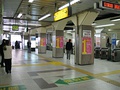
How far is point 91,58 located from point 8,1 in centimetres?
622

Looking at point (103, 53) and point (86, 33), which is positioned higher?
point (86, 33)

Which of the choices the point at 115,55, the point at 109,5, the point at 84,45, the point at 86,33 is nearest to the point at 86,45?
the point at 84,45

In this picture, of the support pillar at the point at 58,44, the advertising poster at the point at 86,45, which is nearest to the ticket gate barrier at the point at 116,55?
the advertising poster at the point at 86,45

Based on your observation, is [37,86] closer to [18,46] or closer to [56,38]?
[56,38]

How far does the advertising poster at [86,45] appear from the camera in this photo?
383 inches

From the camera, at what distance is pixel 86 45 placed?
32.1 ft

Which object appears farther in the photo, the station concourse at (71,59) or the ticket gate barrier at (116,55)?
the ticket gate barrier at (116,55)

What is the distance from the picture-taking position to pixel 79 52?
9.84 m

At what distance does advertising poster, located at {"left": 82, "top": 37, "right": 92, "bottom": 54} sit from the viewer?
9727 mm

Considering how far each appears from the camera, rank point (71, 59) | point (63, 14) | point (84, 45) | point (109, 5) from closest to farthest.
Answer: point (109, 5) < point (63, 14) < point (84, 45) < point (71, 59)

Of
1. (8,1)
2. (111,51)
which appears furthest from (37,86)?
(111,51)

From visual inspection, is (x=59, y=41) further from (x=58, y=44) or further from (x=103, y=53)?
(x=103, y=53)

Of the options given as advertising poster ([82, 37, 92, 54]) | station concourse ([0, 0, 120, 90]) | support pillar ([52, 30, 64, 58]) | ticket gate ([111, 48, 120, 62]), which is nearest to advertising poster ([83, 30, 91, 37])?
station concourse ([0, 0, 120, 90])

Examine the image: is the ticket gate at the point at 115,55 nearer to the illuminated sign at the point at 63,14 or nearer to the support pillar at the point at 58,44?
the support pillar at the point at 58,44
